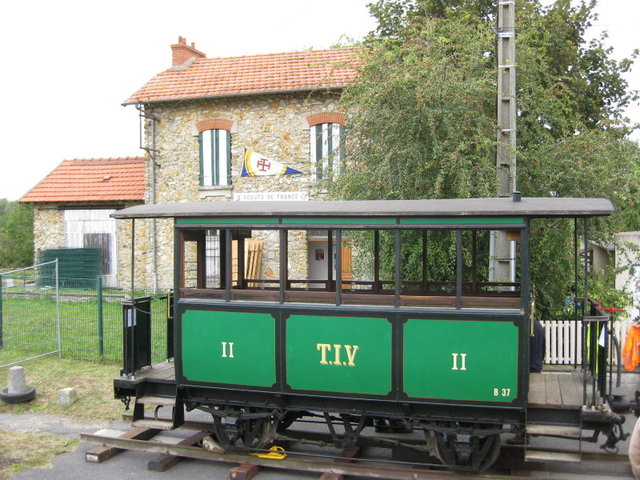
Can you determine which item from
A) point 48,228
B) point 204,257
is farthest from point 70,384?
point 48,228

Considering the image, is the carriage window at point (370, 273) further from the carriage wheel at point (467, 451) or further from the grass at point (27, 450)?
the grass at point (27, 450)

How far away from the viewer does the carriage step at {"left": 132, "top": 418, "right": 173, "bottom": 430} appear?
721cm

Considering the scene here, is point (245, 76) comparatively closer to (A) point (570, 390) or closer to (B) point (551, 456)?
(A) point (570, 390)

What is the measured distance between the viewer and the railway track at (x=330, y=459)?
249 inches

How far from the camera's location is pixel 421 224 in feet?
20.7

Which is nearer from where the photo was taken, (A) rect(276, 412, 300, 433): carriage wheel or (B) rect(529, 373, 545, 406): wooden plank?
(B) rect(529, 373, 545, 406): wooden plank

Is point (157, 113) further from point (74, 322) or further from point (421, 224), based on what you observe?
point (421, 224)

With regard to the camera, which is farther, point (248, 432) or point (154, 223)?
point (154, 223)

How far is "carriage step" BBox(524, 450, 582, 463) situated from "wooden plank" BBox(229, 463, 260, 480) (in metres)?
2.81

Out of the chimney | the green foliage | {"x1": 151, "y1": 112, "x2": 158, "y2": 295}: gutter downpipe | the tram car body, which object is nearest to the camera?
the tram car body

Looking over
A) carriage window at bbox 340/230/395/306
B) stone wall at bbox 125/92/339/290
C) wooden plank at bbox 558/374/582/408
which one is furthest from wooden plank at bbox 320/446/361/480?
stone wall at bbox 125/92/339/290

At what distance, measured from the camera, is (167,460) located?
6.99m

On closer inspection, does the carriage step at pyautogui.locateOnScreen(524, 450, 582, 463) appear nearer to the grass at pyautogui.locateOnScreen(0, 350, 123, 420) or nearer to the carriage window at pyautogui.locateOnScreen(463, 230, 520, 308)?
the carriage window at pyautogui.locateOnScreen(463, 230, 520, 308)

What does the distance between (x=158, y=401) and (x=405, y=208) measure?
3600 millimetres
